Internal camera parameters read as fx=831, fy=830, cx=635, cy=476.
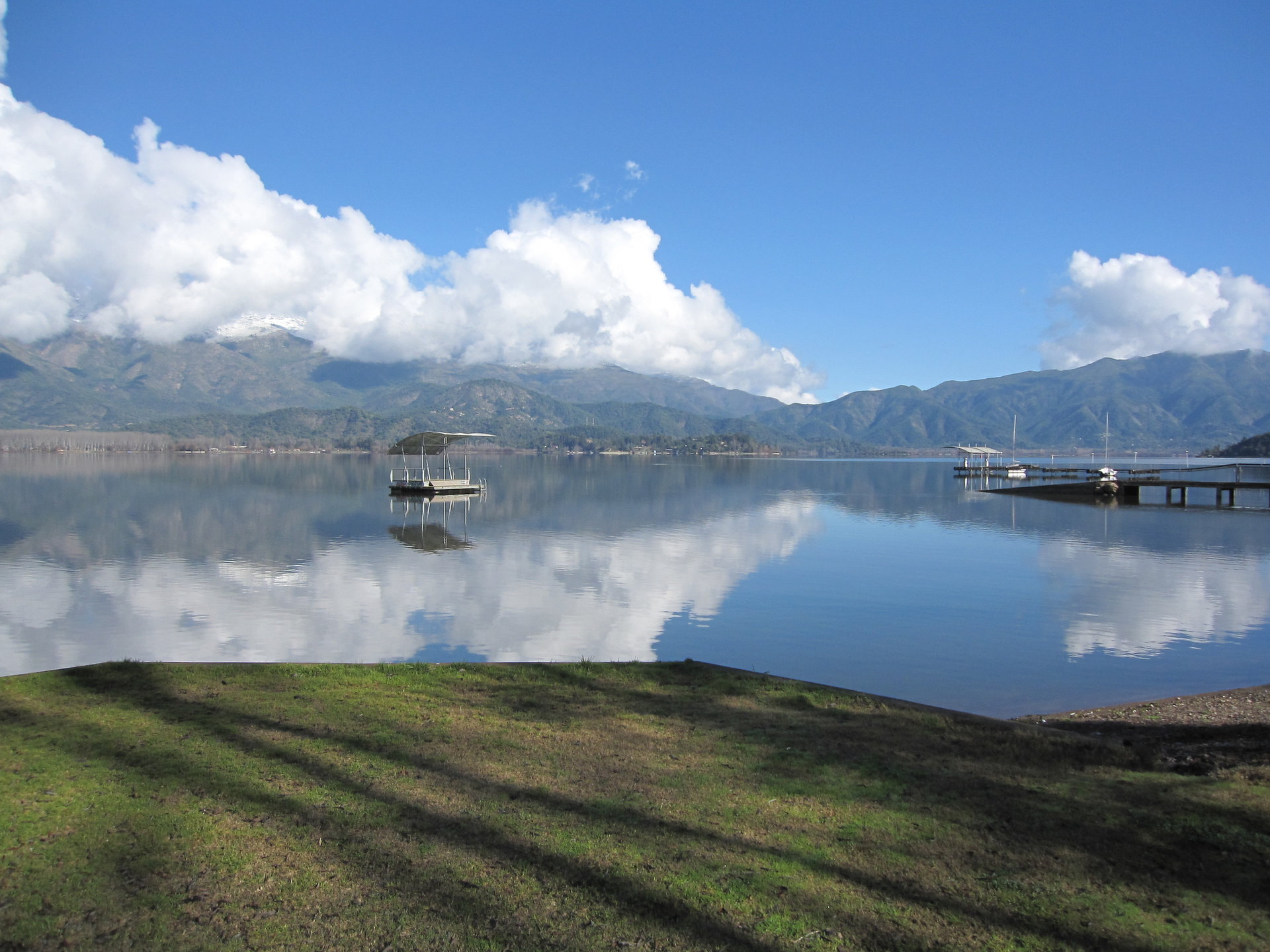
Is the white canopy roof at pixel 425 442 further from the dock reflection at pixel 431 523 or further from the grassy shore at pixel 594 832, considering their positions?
the grassy shore at pixel 594 832

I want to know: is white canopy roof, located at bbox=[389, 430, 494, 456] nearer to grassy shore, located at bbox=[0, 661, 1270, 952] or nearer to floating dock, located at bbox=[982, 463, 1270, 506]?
floating dock, located at bbox=[982, 463, 1270, 506]

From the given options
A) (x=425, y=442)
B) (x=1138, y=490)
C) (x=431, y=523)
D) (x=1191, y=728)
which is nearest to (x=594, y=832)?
(x=1191, y=728)

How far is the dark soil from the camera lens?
7.70m

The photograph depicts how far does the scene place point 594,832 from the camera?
18.8 ft

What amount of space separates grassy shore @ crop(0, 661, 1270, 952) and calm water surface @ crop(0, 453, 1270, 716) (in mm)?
4397

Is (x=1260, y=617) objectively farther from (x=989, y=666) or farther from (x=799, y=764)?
(x=799, y=764)

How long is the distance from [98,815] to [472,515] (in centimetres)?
3591

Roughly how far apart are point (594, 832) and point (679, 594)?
13.9m

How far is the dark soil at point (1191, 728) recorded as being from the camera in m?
7.70

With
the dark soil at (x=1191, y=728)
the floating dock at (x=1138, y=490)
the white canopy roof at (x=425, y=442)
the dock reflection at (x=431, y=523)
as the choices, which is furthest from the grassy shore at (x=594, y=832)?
the floating dock at (x=1138, y=490)

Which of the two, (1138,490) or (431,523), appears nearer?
(431,523)

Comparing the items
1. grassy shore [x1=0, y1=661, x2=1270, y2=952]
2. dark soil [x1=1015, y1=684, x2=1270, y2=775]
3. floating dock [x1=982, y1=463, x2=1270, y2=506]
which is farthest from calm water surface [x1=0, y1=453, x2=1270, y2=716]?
floating dock [x1=982, y1=463, x2=1270, y2=506]

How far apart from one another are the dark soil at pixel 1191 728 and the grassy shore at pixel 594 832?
1.84 feet

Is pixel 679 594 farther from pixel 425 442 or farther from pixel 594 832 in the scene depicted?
pixel 425 442
